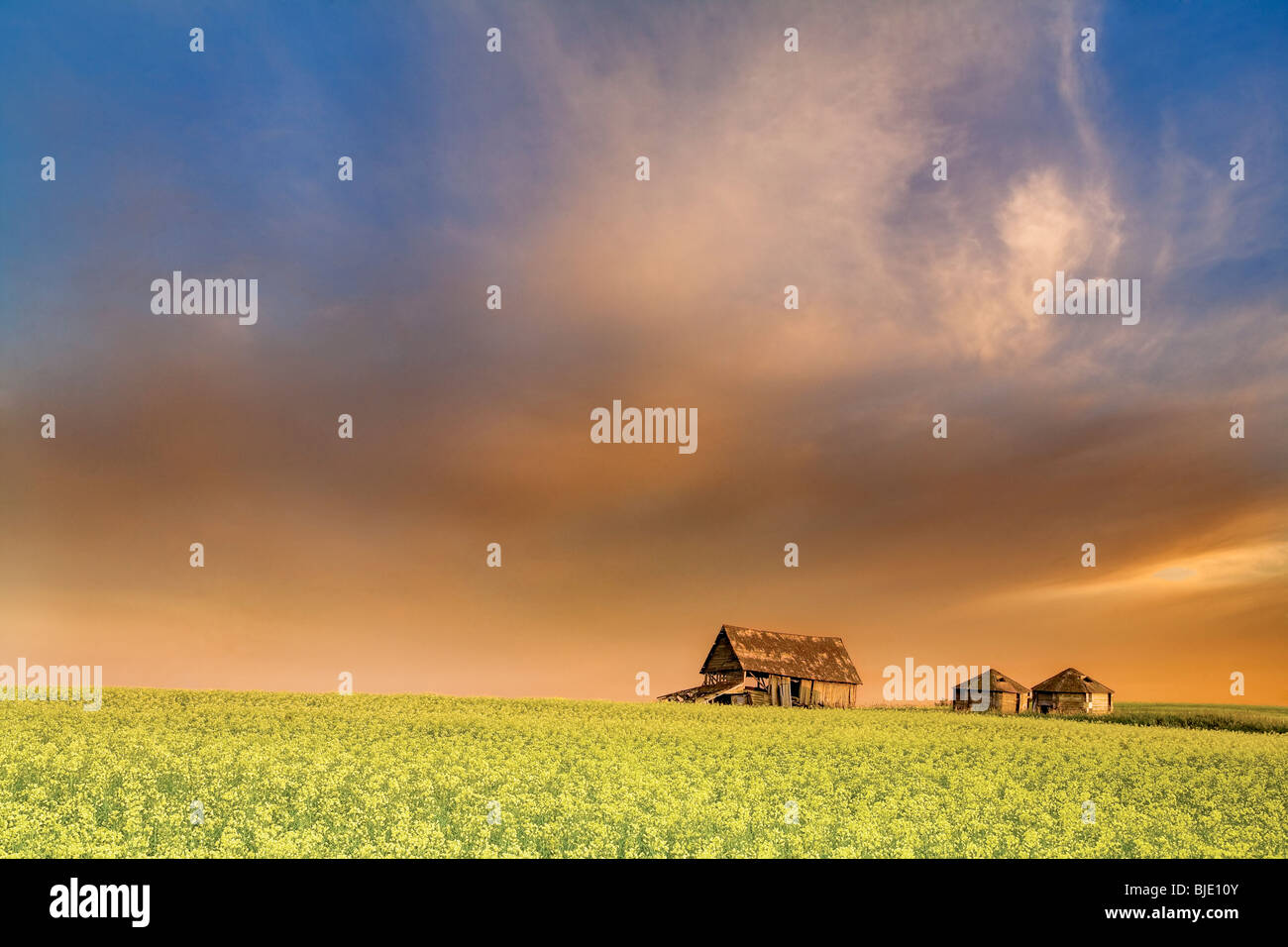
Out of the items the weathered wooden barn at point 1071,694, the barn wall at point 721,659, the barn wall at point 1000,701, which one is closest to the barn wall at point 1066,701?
the weathered wooden barn at point 1071,694

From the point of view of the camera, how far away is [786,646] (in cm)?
7344

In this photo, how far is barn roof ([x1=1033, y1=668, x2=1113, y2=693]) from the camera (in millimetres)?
86688

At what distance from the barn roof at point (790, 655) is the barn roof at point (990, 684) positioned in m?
17.5

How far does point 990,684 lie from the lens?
87.1 metres

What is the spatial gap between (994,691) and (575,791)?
77.9 meters

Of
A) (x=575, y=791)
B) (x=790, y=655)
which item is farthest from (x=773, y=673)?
(x=575, y=791)

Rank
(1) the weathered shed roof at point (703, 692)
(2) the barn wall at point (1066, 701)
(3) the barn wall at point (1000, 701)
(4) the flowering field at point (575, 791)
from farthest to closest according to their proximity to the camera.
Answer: (2) the barn wall at point (1066, 701) < (3) the barn wall at point (1000, 701) < (1) the weathered shed roof at point (703, 692) < (4) the flowering field at point (575, 791)

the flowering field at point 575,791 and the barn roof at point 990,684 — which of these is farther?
the barn roof at point 990,684

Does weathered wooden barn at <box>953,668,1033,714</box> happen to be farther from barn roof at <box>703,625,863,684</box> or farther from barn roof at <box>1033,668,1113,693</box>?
barn roof at <box>703,625,863,684</box>

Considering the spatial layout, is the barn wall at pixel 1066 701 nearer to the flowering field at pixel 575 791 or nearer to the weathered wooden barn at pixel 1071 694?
the weathered wooden barn at pixel 1071 694

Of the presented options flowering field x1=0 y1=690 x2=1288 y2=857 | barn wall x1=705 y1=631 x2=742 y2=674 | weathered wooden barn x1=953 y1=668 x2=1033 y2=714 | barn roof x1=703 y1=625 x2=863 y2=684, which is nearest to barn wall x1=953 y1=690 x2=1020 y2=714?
weathered wooden barn x1=953 y1=668 x2=1033 y2=714

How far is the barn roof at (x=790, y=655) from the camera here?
70.0 meters
